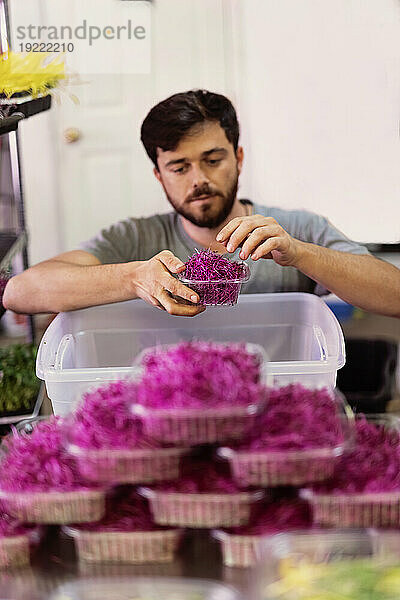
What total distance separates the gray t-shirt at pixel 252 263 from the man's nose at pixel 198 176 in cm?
11

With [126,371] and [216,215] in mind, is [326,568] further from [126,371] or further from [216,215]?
[216,215]

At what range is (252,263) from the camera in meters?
2.03

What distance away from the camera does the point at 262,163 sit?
205cm

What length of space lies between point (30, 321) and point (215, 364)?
4.32 ft

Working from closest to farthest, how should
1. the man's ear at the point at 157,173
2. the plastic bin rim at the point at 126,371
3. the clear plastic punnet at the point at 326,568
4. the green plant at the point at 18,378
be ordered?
1. the clear plastic punnet at the point at 326,568
2. the plastic bin rim at the point at 126,371
3. the man's ear at the point at 157,173
4. the green plant at the point at 18,378

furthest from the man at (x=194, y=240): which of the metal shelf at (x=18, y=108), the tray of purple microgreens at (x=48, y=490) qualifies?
the tray of purple microgreens at (x=48, y=490)

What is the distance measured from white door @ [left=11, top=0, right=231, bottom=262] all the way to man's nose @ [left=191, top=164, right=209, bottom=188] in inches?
4.3

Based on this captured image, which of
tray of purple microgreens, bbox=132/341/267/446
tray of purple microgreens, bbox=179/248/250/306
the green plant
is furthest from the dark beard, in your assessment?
tray of purple microgreens, bbox=132/341/267/446

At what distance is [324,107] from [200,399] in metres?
1.25

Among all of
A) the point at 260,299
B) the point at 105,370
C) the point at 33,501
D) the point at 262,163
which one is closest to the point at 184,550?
the point at 33,501

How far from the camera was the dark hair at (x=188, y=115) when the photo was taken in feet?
6.62

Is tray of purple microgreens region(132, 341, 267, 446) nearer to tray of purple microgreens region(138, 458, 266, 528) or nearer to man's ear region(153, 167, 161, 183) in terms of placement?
tray of purple microgreens region(138, 458, 266, 528)

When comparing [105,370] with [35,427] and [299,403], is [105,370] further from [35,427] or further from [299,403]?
[299,403]

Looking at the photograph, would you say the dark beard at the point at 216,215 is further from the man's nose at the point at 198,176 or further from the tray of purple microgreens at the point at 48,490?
the tray of purple microgreens at the point at 48,490
